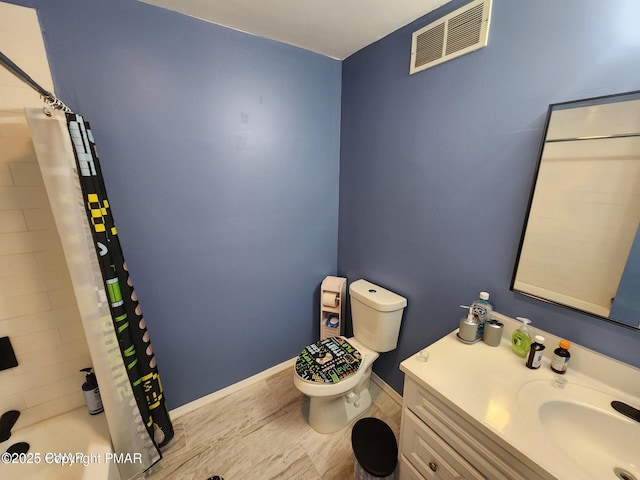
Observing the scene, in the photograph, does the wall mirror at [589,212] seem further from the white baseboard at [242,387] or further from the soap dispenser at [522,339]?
the white baseboard at [242,387]

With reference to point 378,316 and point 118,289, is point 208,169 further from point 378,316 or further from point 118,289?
point 378,316

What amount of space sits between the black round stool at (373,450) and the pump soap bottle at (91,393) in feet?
4.25

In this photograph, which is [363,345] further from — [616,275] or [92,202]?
[92,202]

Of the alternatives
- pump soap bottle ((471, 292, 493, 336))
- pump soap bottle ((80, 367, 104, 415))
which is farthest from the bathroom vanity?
pump soap bottle ((80, 367, 104, 415))

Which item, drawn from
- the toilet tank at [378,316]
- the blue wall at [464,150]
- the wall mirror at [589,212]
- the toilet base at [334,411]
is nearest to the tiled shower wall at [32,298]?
the toilet base at [334,411]

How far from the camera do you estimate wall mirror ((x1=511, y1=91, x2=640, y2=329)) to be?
794mm

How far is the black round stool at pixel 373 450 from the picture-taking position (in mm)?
1087

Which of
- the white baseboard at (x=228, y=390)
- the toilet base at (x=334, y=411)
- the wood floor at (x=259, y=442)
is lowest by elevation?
the wood floor at (x=259, y=442)

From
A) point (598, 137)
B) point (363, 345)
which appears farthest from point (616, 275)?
point (363, 345)

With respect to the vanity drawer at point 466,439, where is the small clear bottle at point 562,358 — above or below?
above

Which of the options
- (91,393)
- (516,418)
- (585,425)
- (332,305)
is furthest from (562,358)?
(91,393)

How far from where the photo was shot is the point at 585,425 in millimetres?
817

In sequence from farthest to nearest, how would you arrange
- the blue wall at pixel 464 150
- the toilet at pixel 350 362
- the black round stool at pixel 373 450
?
1. the toilet at pixel 350 362
2. the black round stool at pixel 373 450
3. the blue wall at pixel 464 150

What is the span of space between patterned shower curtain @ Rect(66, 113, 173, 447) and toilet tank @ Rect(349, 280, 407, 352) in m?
1.21
